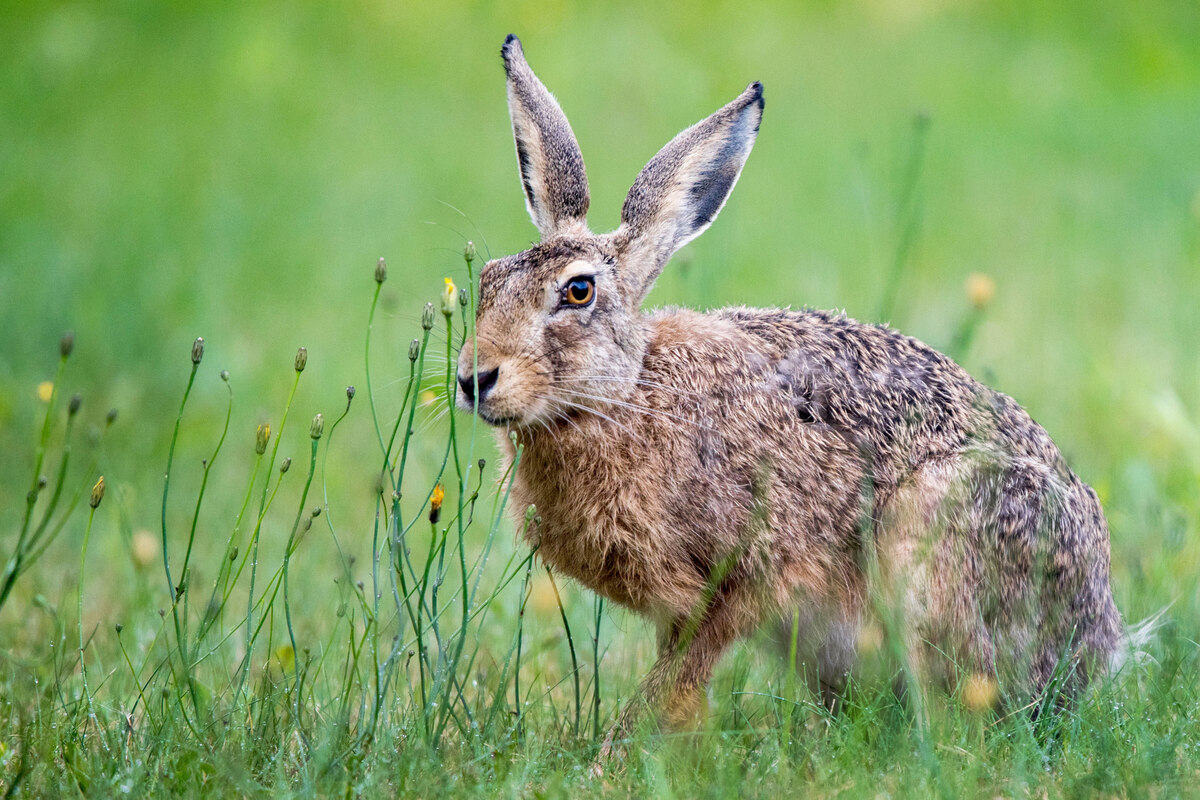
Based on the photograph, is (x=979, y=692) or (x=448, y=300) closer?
(x=448, y=300)

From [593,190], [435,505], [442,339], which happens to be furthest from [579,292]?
[593,190]

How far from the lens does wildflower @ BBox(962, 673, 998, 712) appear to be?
382 cm

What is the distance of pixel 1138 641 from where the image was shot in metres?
4.61

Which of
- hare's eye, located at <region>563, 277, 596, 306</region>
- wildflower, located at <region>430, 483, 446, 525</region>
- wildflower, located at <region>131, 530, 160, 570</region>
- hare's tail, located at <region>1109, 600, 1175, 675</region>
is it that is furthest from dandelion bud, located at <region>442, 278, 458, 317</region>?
hare's tail, located at <region>1109, 600, 1175, 675</region>

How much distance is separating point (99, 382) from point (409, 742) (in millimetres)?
4615

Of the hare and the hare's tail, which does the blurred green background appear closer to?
the hare's tail

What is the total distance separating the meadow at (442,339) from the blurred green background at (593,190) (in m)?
0.04

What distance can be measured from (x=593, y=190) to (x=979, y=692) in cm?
688

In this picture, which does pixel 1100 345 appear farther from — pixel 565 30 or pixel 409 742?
pixel 565 30

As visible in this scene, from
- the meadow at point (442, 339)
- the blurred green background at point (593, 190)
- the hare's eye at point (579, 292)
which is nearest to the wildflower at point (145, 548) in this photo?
the meadow at point (442, 339)

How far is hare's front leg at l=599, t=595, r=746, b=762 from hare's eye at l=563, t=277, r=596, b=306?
107 centimetres

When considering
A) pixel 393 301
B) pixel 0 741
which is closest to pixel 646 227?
pixel 393 301

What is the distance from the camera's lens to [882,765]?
3.46 m

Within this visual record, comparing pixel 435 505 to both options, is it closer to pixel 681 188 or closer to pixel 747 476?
pixel 747 476
